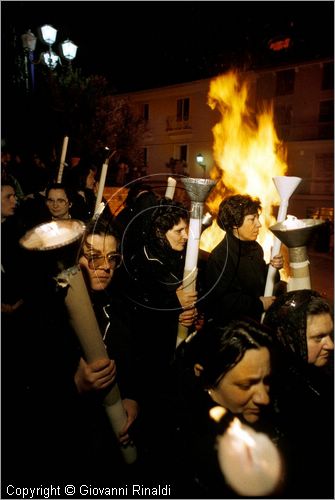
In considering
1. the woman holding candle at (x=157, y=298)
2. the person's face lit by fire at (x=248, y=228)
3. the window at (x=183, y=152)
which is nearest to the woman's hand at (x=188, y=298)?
the woman holding candle at (x=157, y=298)

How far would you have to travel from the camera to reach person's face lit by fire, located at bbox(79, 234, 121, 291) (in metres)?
Answer: 2.57

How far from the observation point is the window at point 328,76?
2554 cm

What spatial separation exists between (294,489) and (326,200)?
92.5 ft

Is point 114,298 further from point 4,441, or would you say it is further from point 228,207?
point 228,207

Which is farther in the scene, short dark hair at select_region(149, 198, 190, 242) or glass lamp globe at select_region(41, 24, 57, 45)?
glass lamp globe at select_region(41, 24, 57, 45)

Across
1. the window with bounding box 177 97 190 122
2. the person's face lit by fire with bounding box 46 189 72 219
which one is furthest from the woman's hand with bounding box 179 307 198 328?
the window with bounding box 177 97 190 122

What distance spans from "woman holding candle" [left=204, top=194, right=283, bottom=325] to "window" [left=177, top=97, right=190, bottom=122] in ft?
100

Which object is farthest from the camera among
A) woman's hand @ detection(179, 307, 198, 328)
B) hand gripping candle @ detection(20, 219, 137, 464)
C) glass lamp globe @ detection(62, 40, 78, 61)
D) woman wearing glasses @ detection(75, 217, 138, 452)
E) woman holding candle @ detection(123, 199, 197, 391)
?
glass lamp globe @ detection(62, 40, 78, 61)

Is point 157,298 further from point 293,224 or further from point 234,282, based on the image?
point 293,224

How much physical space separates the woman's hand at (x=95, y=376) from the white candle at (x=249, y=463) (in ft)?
2.27

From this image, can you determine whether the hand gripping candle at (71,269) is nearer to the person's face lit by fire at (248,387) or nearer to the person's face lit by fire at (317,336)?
the person's face lit by fire at (248,387)

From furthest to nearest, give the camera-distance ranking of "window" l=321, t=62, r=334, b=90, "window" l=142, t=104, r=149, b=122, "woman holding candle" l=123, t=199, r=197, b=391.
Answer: "window" l=142, t=104, r=149, b=122 → "window" l=321, t=62, r=334, b=90 → "woman holding candle" l=123, t=199, r=197, b=391

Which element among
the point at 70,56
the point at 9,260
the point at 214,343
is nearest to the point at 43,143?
the point at 70,56

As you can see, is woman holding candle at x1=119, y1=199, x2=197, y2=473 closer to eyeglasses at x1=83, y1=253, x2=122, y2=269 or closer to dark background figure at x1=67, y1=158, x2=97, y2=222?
eyeglasses at x1=83, y1=253, x2=122, y2=269
